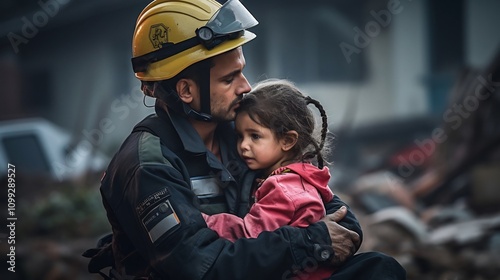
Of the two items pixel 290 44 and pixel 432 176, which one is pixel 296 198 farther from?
pixel 290 44

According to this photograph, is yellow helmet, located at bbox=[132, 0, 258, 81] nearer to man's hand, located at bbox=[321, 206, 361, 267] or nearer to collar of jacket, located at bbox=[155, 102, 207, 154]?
collar of jacket, located at bbox=[155, 102, 207, 154]

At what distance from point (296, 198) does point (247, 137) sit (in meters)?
0.40

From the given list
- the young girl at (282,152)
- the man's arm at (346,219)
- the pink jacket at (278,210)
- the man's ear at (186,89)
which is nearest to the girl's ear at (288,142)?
the young girl at (282,152)

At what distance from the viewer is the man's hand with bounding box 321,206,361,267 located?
2.85m

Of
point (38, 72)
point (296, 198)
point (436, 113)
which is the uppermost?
point (296, 198)

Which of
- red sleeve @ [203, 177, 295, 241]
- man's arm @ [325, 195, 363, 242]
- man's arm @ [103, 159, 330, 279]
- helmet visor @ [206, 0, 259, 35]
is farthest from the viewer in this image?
helmet visor @ [206, 0, 259, 35]

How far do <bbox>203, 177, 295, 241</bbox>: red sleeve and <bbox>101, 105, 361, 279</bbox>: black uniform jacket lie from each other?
6cm

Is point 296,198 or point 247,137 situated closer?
point 296,198

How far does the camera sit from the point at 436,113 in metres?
15.4

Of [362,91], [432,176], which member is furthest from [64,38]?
[432,176]

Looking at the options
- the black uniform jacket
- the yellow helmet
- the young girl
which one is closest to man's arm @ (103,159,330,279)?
the black uniform jacket

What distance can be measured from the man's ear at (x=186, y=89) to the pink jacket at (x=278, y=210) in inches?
18.7

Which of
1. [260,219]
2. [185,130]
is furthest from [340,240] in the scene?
[185,130]

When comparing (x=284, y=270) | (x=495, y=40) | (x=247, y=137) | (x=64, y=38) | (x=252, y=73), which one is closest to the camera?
(x=284, y=270)
